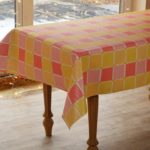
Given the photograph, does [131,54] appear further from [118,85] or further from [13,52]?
[13,52]

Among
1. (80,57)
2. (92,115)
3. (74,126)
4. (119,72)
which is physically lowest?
(74,126)

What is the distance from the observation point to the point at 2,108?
342 cm

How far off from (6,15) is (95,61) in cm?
178

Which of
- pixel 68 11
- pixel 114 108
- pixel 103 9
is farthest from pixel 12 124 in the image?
pixel 103 9

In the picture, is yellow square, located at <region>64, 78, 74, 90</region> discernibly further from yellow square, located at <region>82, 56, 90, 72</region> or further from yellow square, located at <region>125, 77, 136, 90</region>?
yellow square, located at <region>125, 77, 136, 90</region>

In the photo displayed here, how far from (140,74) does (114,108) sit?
1.11 m

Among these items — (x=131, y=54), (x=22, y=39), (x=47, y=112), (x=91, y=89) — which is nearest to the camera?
(x=91, y=89)

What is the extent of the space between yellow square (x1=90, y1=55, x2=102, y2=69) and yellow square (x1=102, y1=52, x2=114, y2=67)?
24mm

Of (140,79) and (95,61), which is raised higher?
(95,61)

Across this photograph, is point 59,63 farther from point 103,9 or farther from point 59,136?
point 103,9

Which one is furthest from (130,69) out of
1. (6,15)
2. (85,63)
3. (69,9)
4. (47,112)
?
(69,9)

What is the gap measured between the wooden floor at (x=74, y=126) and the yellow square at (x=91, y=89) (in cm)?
67

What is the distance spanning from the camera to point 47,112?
2877 millimetres

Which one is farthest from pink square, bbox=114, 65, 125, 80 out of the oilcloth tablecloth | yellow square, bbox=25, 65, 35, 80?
yellow square, bbox=25, 65, 35, 80
